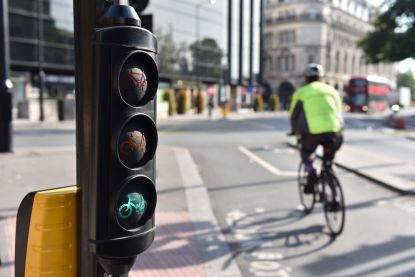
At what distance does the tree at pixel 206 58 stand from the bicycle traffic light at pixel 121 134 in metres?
50.7

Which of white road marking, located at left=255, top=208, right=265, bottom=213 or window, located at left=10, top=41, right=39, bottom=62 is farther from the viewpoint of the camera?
window, located at left=10, top=41, right=39, bottom=62

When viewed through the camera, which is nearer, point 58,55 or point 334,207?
point 334,207

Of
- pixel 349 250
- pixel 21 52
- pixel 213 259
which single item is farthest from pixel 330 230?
pixel 21 52

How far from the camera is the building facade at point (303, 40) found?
8162 cm

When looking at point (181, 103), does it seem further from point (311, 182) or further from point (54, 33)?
point (311, 182)

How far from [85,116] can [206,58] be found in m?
53.1

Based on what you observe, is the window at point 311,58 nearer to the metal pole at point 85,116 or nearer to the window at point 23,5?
the window at point 23,5

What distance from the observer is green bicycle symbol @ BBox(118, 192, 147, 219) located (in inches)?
84.0

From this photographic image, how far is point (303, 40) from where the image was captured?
82250mm

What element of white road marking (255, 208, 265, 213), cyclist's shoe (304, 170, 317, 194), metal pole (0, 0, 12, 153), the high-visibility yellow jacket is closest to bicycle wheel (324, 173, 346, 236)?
cyclist's shoe (304, 170, 317, 194)

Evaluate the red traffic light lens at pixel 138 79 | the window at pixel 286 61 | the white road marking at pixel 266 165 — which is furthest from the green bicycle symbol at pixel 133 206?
the window at pixel 286 61

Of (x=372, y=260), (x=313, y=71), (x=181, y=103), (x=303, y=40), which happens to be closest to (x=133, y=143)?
(x=372, y=260)

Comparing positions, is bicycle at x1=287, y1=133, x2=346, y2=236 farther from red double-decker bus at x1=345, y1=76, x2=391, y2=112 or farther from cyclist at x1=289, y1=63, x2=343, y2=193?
red double-decker bus at x1=345, y1=76, x2=391, y2=112

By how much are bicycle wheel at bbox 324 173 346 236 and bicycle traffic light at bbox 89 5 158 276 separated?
3382 mm
